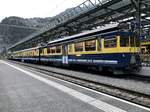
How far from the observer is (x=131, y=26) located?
1917 cm

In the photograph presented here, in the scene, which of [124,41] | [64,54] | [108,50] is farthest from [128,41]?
[64,54]

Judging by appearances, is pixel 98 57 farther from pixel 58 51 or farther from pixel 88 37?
pixel 58 51

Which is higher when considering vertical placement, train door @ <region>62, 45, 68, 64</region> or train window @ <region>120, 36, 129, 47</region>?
train window @ <region>120, 36, 129, 47</region>

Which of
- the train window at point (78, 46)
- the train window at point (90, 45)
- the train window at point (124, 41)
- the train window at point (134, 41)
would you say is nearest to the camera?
the train window at point (124, 41)

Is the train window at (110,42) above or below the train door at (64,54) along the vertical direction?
above

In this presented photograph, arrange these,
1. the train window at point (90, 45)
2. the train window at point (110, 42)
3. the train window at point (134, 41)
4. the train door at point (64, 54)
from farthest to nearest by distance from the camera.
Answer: the train door at point (64, 54) → the train window at point (90, 45) → the train window at point (134, 41) → the train window at point (110, 42)

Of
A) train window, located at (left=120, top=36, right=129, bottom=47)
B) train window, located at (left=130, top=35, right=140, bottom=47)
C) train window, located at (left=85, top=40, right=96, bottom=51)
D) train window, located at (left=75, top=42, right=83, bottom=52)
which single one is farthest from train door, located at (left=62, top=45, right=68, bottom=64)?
train window, located at (left=120, top=36, right=129, bottom=47)

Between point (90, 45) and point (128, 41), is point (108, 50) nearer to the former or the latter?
point (128, 41)

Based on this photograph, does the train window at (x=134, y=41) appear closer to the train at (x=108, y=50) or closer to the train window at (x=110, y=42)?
the train at (x=108, y=50)

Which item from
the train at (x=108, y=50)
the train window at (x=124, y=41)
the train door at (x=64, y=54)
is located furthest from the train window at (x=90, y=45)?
the train door at (x=64, y=54)

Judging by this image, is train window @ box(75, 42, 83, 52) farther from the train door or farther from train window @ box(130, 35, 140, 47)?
train window @ box(130, 35, 140, 47)

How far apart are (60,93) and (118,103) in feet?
11.3

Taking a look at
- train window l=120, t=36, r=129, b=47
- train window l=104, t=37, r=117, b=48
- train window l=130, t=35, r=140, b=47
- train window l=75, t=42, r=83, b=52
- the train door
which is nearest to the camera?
train window l=120, t=36, r=129, b=47

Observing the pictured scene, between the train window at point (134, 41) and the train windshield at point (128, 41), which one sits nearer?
the train windshield at point (128, 41)
